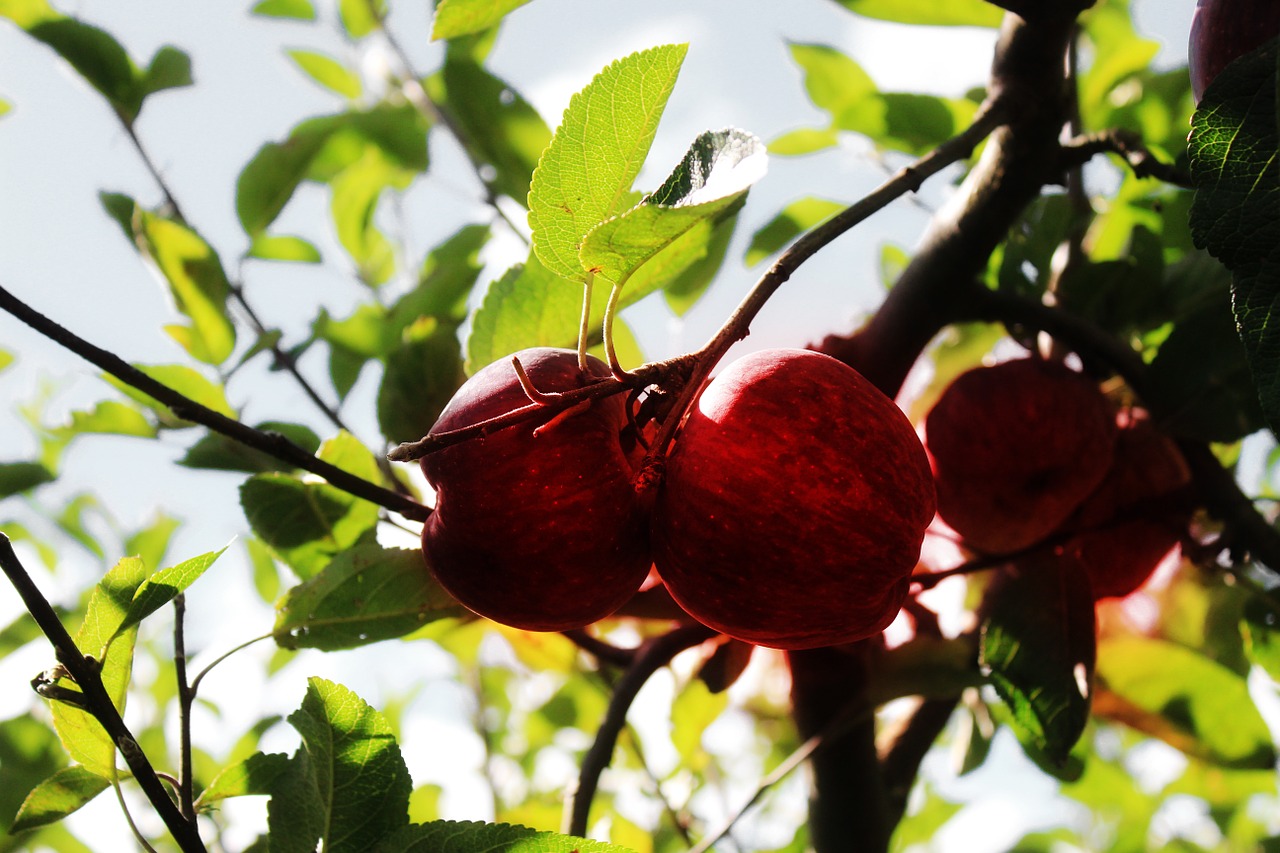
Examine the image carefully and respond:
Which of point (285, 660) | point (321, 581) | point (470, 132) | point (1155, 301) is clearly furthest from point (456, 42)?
point (285, 660)

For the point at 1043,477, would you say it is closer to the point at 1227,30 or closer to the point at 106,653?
the point at 1227,30

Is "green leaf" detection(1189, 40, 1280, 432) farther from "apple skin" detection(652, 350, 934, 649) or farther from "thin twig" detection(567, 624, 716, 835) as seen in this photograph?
"thin twig" detection(567, 624, 716, 835)

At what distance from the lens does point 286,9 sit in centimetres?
187

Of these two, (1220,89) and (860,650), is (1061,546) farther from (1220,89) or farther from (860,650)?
(1220,89)

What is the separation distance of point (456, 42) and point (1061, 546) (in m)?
1.03

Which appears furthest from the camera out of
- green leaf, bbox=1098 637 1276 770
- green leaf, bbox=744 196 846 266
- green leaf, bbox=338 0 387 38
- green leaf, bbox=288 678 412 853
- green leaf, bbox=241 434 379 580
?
green leaf, bbox=338 0 387 38

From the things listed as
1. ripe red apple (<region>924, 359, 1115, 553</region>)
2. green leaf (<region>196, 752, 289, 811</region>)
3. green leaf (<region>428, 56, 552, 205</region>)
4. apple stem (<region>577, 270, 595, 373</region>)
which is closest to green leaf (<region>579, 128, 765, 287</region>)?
apple stem (<region>577, 270, 595, 373</region>)

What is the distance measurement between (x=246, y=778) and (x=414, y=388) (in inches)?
15.6

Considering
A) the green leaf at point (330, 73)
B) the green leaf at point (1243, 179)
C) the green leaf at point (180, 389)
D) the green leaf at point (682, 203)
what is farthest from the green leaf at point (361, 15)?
the green leaf at point (1243, 179)

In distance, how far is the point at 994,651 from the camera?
3.22ft

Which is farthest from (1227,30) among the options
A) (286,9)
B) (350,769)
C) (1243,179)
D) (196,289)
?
(286,9)

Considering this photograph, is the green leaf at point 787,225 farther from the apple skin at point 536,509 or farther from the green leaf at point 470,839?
the green leaf at point 470,839

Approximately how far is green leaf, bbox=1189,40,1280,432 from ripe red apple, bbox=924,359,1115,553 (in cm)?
52

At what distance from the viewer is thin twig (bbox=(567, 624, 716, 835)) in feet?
2.76
